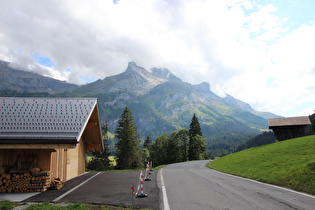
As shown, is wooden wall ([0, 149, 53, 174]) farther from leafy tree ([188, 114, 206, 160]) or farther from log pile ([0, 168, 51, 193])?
leafy tree ([188, 114, 206, 160])

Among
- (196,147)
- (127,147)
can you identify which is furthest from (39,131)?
(196,147)

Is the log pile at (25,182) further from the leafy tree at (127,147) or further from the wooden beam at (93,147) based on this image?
the leafy tree at (127,147)

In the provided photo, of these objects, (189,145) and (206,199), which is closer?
(206,199)

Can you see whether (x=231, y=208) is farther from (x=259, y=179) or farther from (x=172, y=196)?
(x=259, y=179)

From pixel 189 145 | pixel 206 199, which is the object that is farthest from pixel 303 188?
pixel 189 145

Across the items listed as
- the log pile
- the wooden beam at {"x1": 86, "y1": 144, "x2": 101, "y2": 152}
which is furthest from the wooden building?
the wooden beam at {"x1": 86, "y1": 144, "x2": 101, "y2": 152}

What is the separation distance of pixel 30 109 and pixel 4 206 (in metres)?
6.50

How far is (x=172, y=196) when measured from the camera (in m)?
8.81

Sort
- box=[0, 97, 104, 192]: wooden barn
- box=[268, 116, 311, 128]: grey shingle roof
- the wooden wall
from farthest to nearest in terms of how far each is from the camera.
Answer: box=[268, 116, 311, 128]: grey shingle roof, the wooden wall, box=[0, 97, 104, 192]: wooden barn

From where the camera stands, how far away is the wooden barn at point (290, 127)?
38.5 metres

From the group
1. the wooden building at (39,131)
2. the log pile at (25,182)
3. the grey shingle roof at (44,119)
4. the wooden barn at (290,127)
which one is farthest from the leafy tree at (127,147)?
the log pile at (25,182)

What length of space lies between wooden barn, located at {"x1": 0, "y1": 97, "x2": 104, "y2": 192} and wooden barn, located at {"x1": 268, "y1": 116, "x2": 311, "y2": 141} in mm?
37983

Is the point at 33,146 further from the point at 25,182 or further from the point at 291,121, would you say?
the point at 291,121

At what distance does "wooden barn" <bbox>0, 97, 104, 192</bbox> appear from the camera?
9828mm
